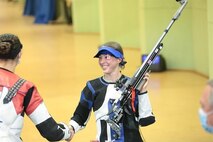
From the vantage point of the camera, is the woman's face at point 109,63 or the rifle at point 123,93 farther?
the woman's face at point 109,63

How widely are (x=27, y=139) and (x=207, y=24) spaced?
13.6 feet

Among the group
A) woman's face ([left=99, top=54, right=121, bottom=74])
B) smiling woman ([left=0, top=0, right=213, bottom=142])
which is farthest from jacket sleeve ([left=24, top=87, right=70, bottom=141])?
smiling woman ([left=0, top=0, right=213, bottom=142])

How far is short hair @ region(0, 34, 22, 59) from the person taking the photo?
4.04 meters

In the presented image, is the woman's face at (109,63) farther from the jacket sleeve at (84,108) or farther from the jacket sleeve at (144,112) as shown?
the jacket sleeve at (144,112)

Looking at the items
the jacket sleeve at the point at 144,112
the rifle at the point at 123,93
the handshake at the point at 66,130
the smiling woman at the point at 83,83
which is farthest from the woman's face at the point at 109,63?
the smiling woman at the point at 83,83

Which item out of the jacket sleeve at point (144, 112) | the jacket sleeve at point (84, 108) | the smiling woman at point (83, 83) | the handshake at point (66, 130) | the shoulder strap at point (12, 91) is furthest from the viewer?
the smiling woman at point (83, 83)

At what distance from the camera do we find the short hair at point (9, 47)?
4.04 meters

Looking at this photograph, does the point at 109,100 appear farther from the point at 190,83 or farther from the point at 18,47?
the point at 190,83

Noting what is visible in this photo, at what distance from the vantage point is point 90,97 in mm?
4727

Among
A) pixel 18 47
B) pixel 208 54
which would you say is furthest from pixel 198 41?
pixel 18 47

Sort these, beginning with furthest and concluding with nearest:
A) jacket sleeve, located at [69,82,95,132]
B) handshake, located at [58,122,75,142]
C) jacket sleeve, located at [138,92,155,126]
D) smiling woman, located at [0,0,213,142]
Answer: smiling woman, located at [0,0,213,142] < jacket sleeve, located at [69,82,95,132] < jacket sleeve, located at [138,92,155,126] < handshake, located at [58,122,75,142]

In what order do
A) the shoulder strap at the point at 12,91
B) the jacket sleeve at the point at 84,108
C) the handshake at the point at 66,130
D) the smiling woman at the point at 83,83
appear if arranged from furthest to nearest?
the smiling woman at the point at 83,83, the jacket sleeve at the point at 84,108, the handshake at the point at 66,130, the shoulder strap at the point at 12,91

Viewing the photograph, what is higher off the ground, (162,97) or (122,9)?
(122,9)

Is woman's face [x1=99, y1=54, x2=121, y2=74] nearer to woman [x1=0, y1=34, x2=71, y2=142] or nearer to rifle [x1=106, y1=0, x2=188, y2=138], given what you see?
rifle [x1=106, y1=0, x2=188, y2=138]
